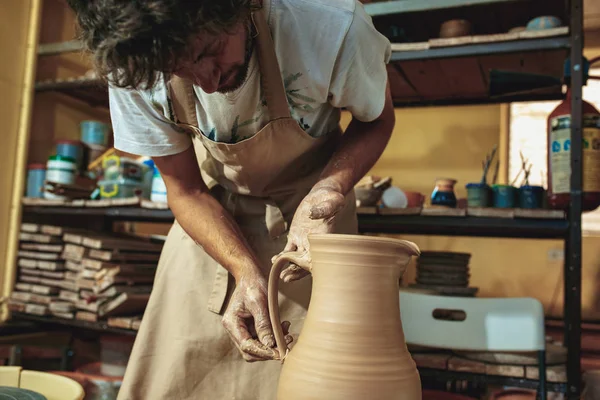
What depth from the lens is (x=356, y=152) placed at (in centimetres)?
128

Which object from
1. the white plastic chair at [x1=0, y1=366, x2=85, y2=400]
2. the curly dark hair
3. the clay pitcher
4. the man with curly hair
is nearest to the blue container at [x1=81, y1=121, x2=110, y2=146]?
the white plastic chair at [x1=0, y1=366, x2=85, y2=400]

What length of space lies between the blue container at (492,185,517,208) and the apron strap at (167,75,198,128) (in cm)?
125

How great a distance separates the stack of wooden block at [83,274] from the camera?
8.39 ft

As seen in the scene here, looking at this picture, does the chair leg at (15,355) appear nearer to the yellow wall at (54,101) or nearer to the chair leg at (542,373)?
the yellow wall at (54,101)

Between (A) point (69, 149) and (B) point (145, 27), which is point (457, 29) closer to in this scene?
(B) point (145, 27)

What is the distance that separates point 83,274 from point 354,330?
6.97 feet

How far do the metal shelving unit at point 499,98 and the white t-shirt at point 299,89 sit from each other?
711mm

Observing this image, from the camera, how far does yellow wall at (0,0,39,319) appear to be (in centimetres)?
282

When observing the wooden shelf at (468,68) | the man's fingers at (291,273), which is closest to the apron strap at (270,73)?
the man's fingers at (291,273)

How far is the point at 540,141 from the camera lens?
4023 millimetres

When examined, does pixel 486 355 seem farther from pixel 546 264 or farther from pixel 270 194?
pixel 546 264

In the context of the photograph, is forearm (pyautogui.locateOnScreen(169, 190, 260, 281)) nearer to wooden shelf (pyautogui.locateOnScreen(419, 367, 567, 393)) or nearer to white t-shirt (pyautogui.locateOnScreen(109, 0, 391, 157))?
white t-shirt (pyautogui.locateOnScreen(109, 0, 391, 157))

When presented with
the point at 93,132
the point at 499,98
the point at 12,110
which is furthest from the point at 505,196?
the point at 12,110

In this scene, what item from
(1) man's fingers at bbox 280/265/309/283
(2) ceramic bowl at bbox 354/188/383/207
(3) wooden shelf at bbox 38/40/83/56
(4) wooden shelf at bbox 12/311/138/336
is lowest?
(4) wooden shelf at bbox 12/311/138/336
